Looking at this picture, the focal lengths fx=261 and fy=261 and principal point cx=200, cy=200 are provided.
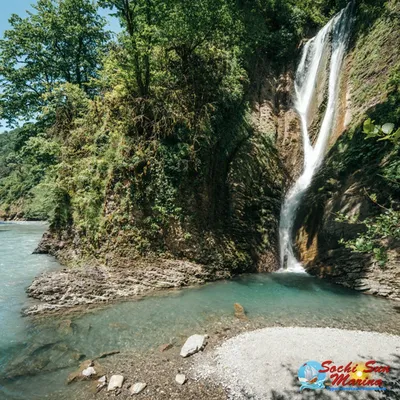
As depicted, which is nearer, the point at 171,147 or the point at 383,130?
the point at 383,130

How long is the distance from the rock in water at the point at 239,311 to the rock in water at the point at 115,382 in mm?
3346

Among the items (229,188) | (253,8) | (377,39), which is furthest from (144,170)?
(253,8)

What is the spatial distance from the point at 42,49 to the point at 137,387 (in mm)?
21758

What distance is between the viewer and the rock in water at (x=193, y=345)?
205 inches

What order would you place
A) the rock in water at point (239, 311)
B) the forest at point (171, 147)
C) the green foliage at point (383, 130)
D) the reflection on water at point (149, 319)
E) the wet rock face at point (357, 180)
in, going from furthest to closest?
the forest at point (171, 147)
the wet rock face at point (357, 180)
the rock in water at point (239, 311)
the reflection on water at point (149, 319)
the green foliage at point (383, 130)

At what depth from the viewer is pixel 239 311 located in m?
7.09

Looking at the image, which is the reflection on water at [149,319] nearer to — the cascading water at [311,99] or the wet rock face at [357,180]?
the wet rock face at [357,180]

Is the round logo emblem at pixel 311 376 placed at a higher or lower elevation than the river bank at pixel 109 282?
lower

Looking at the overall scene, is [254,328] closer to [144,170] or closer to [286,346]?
[286,346]

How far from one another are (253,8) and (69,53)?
13.3 meters

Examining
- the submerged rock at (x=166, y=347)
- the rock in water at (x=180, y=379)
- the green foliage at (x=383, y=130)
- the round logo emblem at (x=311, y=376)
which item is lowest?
the rock in water at (x=180, y=379)

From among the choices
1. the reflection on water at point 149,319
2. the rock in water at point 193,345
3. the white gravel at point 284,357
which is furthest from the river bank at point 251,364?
the reflection on water at point 149,319

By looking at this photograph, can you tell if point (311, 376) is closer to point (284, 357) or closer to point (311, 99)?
point (284, 357)

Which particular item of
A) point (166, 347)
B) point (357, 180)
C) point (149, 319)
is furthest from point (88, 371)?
point (357, 180)
